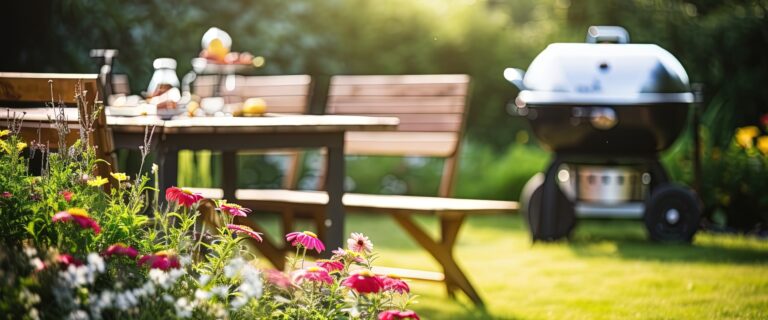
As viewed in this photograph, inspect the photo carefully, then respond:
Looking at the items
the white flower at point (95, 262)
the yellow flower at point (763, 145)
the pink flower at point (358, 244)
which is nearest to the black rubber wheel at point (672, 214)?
the yellow flower at point (763, 145)

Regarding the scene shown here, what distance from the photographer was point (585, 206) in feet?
22.3

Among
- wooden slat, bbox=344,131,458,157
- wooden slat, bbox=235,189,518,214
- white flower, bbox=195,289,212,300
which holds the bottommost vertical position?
wooden slat, bbox=235,189,518,214

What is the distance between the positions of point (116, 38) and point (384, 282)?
5465 mm

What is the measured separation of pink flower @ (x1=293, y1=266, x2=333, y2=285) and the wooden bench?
177 centimetres

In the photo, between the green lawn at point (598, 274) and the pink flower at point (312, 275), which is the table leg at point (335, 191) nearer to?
the green lawn at point (598, 274)

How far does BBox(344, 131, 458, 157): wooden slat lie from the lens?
5.13 meters

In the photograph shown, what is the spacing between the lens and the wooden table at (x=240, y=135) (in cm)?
353

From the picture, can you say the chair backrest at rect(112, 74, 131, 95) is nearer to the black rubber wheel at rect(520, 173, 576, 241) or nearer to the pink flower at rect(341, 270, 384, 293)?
the black rubber wheel at rect(520, 173, 576, 241)

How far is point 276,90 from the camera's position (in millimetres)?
5988

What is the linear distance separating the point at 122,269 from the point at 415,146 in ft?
9.44

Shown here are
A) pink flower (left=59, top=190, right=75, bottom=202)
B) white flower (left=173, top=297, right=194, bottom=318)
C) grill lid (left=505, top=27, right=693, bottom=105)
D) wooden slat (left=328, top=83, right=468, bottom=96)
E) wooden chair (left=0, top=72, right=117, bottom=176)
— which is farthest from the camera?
grill lid (left=505, top=27, right=693, bottom=105)

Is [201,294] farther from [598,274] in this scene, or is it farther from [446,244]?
[598,274]

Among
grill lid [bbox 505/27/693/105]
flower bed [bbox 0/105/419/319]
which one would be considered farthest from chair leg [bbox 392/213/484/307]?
grill lid [bbox 505/27/693/105]

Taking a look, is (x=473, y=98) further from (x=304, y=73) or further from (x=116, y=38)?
(x=116, y=38)
